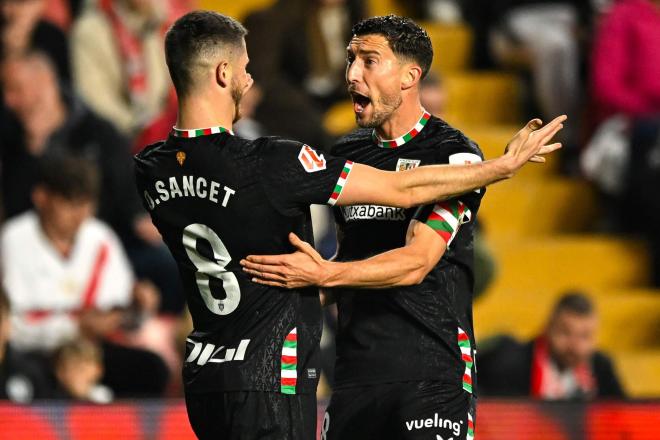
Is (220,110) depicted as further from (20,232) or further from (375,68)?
(20,232)

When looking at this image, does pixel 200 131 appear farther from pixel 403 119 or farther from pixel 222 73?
pixel 403 119

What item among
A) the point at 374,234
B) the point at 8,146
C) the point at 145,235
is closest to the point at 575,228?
the point at 145,235

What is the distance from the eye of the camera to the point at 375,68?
186 inches

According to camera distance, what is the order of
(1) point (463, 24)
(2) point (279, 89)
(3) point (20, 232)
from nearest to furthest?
(3) point (20, 232) < (2) point (279, 89) < (1) point (463, 24)

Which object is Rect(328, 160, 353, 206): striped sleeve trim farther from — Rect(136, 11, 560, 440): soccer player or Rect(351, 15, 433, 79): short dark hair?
Rect(351, 15, 433, 79): short dark hair

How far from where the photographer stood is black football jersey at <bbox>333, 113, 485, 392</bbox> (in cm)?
467

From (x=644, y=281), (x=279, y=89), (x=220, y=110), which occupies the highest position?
(x=279, y=89)

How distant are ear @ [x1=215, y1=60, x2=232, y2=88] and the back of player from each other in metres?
0.15

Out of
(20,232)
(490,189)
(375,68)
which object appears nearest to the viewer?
(375,68)

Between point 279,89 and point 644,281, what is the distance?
282 centimetres

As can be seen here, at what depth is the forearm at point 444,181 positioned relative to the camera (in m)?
4.43

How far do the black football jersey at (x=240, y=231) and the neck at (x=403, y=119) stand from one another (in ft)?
1.39

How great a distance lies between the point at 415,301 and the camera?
15.4 feet

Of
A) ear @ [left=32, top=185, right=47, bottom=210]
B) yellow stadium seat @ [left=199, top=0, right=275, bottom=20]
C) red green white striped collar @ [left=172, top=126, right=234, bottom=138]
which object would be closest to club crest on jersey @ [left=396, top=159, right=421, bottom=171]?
red green white striped collar @ [left=172, top=126, right=234, bottom=138]
